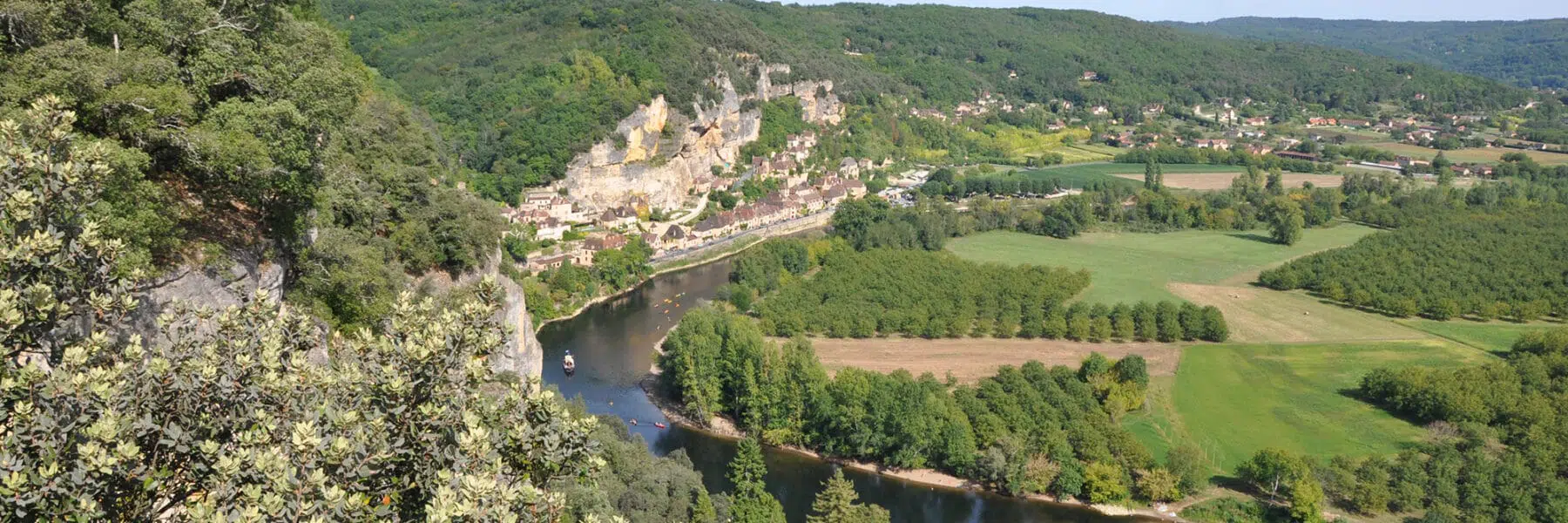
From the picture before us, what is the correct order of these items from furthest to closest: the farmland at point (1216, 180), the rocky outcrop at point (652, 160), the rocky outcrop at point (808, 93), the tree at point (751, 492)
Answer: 1. the farmland at point (1216, 180)
2. the rocky outcrop at point (808, 93)
3. the rocky outcrop at point (652, 160)
4. the tree at point (751, 492)

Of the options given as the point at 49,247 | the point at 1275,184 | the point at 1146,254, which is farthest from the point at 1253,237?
the point at 49,247

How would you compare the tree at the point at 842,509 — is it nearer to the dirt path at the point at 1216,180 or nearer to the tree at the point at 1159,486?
the tree at the point at 1159,486

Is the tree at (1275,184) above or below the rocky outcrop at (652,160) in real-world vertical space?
below

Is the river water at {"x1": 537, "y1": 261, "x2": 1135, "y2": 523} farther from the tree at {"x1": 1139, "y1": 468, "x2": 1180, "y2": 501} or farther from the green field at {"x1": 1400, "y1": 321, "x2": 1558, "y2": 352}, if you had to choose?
the green field at {"x1": 1400, "y1": 321, "x2": 1558, "y2": 352}

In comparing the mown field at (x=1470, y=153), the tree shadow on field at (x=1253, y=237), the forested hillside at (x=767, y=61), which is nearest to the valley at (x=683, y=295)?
the forested hillside at (x=767, y=61)

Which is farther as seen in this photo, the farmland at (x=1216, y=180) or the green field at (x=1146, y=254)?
the farmland at (x=1216, y=180)

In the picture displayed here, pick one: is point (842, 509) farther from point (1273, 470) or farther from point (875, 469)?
point (1273, 470)

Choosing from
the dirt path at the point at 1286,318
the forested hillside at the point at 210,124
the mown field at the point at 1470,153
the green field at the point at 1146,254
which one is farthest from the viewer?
the mown field at the point at 1470,153
